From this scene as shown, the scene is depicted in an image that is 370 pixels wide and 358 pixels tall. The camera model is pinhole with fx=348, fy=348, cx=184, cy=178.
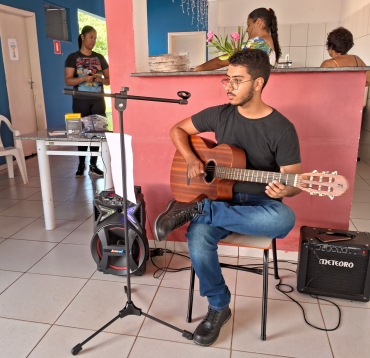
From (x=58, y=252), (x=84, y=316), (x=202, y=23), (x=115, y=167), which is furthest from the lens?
(x=202, y=23)

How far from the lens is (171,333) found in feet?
5.39

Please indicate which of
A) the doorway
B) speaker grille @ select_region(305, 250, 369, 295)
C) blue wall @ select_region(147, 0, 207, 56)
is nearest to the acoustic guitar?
speaker grille @ select_region(305, 250, 369, 295)

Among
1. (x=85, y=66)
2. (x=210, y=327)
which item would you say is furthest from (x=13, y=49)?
(x=210, y=327)

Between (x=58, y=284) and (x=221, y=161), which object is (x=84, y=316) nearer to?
(x=58, y=284)

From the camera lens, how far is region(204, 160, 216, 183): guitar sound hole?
67.6 inches

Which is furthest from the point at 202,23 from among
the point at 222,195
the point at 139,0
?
the point at 222,195

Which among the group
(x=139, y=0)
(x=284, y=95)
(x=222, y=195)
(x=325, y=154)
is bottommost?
(x=222, y=195)

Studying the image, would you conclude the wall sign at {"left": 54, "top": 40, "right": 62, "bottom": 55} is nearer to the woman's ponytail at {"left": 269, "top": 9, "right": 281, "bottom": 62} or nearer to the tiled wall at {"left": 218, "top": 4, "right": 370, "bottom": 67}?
the tiled wall at {"left": 218, "top": 4, "right": 370, "bottom": 67}

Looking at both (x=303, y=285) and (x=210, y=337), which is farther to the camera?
(x=303, y=285)

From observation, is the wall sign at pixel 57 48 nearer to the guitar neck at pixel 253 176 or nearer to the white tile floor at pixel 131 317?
the white tile floor at pixel 131 317

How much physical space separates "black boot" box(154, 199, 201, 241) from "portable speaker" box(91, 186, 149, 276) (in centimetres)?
42

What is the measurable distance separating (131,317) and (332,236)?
3.72ft

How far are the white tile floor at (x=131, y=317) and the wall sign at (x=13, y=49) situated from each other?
320cm

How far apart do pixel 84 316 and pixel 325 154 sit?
1.60 meters
